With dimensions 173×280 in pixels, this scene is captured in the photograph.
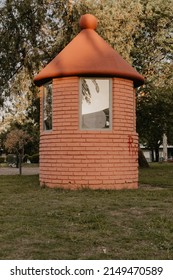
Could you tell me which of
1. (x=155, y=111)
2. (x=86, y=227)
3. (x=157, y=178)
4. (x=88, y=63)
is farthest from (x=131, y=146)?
(x=155, y=111)

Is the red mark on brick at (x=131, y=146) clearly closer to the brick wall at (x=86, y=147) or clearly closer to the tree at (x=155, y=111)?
the brick wall at (x=86, y=147)

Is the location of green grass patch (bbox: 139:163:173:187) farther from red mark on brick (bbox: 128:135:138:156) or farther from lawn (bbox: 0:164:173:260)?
lawn (bbox: 0:164:173:260)

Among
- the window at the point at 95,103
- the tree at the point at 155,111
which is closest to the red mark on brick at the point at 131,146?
the window at the point at 95,103

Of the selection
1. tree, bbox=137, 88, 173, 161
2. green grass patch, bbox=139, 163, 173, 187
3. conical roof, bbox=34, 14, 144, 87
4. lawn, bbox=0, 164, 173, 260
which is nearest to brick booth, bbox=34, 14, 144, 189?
conical roof, bbox=34, 14, 144, 87

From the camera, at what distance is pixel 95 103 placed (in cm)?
1370

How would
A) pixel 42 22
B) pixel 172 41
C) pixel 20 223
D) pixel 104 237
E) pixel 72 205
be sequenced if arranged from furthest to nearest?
pixel 172 41 → pixel 42 22 → pixel 72 205 → pixel 20 223 → pixel 104 237

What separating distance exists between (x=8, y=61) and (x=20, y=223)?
14495mm

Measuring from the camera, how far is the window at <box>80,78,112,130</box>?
13.5 meters

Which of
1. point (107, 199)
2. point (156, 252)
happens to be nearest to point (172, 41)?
point (107, 199)

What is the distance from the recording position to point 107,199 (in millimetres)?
10742

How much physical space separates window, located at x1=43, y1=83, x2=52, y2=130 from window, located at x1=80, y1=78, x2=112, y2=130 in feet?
4.32

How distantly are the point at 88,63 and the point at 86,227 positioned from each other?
7.21m

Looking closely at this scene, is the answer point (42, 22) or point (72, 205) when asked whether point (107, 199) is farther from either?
point (42, 22)

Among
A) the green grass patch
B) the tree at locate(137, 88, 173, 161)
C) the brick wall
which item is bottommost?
the green grass patch
